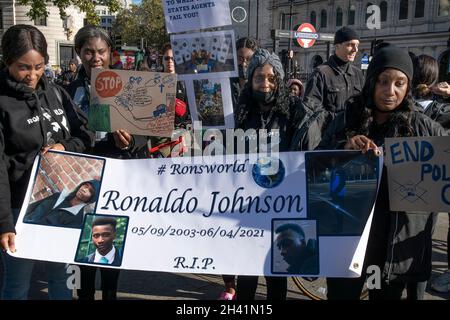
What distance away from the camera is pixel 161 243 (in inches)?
107

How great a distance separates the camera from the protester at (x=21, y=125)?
256 cm

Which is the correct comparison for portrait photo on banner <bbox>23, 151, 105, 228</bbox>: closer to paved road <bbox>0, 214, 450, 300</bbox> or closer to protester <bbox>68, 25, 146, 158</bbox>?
protester <bbox>68, 25, 146, 158</bbox>

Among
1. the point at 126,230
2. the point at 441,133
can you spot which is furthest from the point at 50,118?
the point at 441,133

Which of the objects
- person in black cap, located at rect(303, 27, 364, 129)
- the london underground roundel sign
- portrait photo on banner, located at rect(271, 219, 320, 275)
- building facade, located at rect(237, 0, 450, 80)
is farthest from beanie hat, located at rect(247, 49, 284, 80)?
building facade, located at rect(237, 0, 450, 80)

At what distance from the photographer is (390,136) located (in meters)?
2.51

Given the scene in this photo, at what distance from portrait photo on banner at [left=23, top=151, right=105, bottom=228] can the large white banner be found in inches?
43.2

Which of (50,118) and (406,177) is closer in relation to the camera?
(406,177)

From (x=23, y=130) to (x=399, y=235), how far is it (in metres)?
2.20

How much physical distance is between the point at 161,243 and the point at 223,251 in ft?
1.24

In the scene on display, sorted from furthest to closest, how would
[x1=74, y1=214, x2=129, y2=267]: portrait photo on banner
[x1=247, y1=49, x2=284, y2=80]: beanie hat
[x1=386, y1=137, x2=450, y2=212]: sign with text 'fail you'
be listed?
1. [x1=247, y1=49, x2=284, y2=80]: beanie hat
2. [x1=74, y1=214, x2=129, y2=267]: portrait photo on banner
3. [x1=386, y1=137, x2=450, y2=212]: sign with text 'fail you'

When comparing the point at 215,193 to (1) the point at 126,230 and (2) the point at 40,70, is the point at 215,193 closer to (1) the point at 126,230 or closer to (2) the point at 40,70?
(1) the point at 126,230

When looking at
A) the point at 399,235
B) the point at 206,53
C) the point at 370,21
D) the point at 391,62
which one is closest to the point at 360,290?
the point at 399,235

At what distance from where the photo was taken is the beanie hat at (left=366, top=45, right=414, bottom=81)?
8.05ft

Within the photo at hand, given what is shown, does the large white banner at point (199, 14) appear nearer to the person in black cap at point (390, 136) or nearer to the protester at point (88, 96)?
the protester at point (88, 96)
